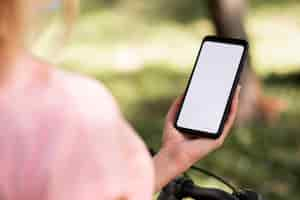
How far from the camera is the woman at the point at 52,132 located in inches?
45.4

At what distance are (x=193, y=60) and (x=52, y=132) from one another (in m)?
5.29

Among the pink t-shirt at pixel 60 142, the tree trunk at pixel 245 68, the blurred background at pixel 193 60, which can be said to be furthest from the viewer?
the tree trunk at pixel 245 68

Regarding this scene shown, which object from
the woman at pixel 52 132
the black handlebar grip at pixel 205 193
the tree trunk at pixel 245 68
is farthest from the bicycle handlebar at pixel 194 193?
the tree trunk at pixel 245 68

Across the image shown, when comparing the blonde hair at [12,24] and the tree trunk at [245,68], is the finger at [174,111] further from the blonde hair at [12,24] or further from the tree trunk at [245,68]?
the tree trunk at [245,68]

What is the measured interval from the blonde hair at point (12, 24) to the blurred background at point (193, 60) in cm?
326

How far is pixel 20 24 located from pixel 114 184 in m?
0.26

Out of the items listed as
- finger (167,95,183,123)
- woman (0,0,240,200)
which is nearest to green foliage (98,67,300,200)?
finger (167,95,183,123)

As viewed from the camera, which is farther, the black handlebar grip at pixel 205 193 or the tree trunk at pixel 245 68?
the tree trunk at pixel 245 68

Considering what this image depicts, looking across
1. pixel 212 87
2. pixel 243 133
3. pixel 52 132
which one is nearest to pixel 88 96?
pixel 52 132

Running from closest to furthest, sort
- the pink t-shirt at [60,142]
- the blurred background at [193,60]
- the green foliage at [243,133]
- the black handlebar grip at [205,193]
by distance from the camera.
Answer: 1. the pink t-shirt at [60,142]
2. the black handlebar grip at [205,193]
3. the green foliage at [243,133]
4. the blurred background at [193,60]

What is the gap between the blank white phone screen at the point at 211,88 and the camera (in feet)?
5.98

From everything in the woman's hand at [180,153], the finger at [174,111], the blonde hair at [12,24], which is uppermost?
the blonde hair at [12,24]

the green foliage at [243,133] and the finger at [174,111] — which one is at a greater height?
the finger at [174,111]

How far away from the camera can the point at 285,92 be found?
5.71m
